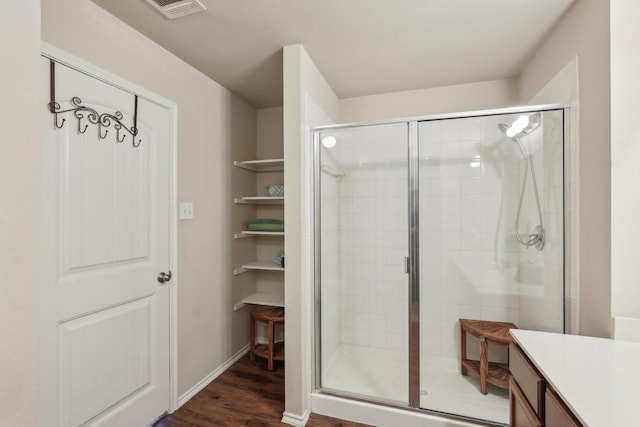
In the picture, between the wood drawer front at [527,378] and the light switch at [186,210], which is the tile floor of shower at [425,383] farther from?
the light switch at [186,210]

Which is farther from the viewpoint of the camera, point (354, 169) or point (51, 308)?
point (354, 169)

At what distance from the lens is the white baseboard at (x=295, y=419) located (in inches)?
73.0

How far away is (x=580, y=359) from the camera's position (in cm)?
106

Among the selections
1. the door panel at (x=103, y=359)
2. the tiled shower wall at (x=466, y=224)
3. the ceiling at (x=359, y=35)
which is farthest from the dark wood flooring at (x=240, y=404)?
the ceiling at (x=359, y=35)

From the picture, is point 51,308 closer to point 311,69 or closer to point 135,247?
point 135,247

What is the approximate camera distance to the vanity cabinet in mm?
890

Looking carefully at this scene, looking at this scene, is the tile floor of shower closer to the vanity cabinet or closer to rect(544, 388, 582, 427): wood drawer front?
the vanity cabinet

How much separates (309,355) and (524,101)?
2454mm

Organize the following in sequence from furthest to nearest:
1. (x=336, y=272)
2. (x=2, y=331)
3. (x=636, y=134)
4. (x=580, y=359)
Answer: (x=336, y=272) → (x=636, y=134) → (x=580, y=359) → (x=2, y=331)

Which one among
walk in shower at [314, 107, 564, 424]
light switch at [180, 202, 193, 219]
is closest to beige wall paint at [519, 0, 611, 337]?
walk in shower at [314, 107, 564, 424]

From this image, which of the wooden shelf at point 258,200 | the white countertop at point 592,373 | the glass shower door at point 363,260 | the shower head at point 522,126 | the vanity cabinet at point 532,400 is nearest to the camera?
the white countertop at point 592,373

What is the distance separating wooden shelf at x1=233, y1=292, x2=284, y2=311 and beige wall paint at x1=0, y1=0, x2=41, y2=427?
5.81 ft

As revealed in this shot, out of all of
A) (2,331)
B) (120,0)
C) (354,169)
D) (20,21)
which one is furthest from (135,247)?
(354,169)

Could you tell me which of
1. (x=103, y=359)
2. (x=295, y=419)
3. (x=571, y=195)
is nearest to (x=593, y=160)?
(x=571, y=195)
